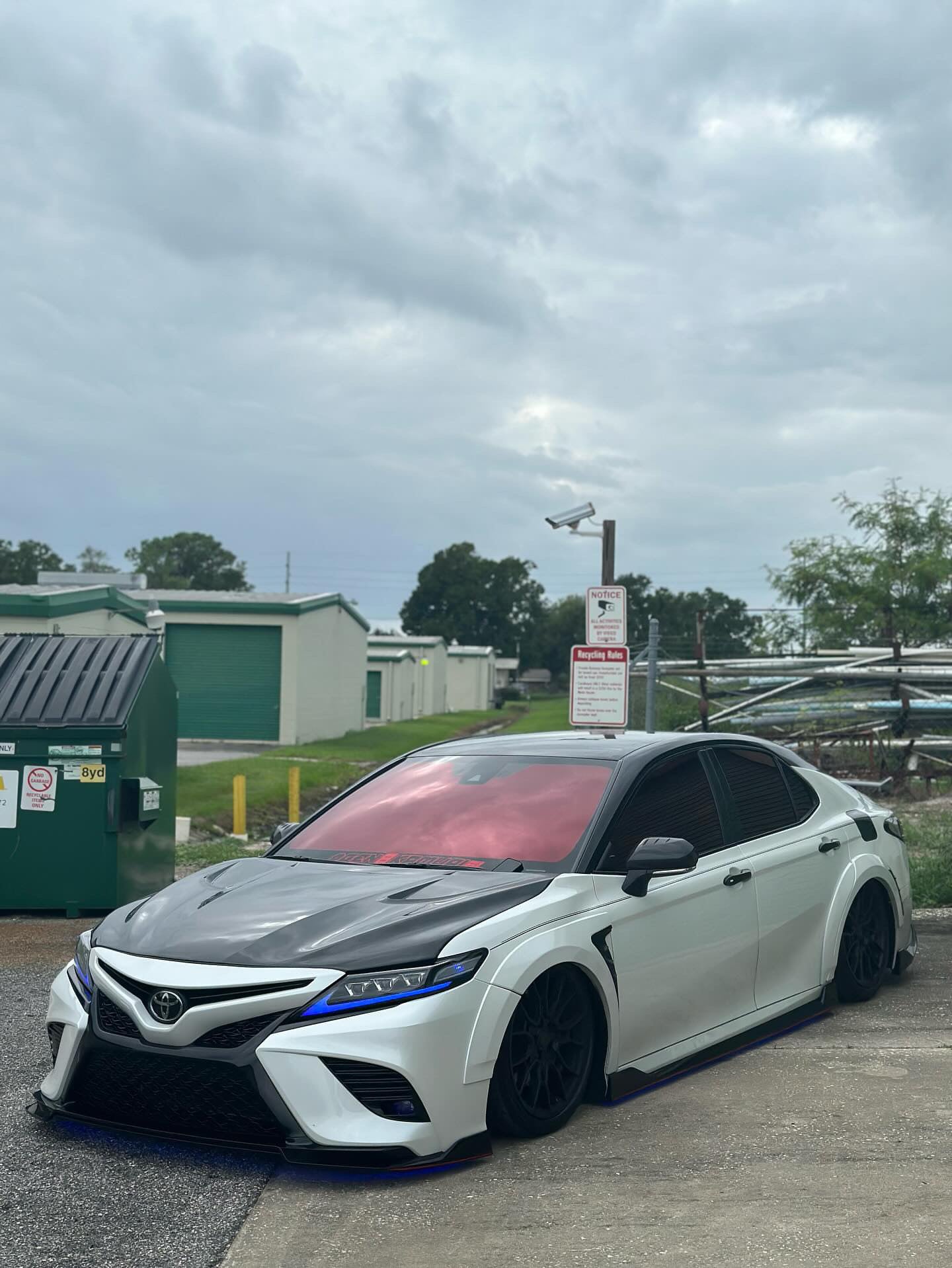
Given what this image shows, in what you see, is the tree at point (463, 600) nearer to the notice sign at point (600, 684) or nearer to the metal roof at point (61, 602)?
the metal roof at point (61, 602)

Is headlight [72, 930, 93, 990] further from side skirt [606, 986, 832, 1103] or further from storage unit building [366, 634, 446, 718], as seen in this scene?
storage unit building [366, 634, 446, 718]

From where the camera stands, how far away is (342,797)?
6.28 meters

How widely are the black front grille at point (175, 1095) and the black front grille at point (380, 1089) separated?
26cm

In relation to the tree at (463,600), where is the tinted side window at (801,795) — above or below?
below

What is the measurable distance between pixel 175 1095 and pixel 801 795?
11.6 ft

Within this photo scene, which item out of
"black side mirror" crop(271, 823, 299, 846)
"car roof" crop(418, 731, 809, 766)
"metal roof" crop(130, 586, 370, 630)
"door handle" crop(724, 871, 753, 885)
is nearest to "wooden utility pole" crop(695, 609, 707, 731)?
"car roof" crop(418, 731, 809, 766)

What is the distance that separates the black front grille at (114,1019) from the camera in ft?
14.5

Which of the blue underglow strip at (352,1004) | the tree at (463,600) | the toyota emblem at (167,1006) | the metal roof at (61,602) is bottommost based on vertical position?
the toyota emblem at (167,1006)

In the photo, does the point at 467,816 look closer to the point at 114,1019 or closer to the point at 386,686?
the point at 114,1019

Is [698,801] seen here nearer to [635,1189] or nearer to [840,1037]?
[840,1037]

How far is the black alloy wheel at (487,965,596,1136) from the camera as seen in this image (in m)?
4.50

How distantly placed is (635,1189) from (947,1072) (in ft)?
6.56

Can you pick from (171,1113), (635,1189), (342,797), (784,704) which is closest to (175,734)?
(342,797)

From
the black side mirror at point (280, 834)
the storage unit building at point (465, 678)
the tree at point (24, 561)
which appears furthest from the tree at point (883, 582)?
the tree at point (24, 561)
